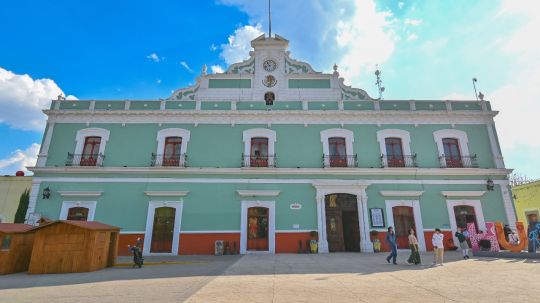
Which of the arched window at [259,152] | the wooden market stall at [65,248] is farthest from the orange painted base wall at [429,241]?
the wooden market stall at [65,248]

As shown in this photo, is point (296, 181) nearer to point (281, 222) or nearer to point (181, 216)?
point (281, 222)

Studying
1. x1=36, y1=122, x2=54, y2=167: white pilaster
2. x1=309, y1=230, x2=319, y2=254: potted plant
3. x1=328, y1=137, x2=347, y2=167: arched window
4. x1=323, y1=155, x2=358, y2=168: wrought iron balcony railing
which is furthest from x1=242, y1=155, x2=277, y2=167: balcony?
x1=36, y1=122, x2=54, y2=167: white pilaster

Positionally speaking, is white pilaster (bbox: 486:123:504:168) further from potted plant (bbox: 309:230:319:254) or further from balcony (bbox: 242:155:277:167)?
balcony (bbox: 242:155:277:167)

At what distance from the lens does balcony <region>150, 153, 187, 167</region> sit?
17078mm

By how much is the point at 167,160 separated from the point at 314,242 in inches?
389

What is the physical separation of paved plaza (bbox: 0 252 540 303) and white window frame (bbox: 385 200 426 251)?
618cm

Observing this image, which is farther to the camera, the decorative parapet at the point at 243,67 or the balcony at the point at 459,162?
the decorative parapet at the point at 243,67

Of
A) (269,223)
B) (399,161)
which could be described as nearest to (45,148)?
(269,223)

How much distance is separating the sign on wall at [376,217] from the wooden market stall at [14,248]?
1599cm

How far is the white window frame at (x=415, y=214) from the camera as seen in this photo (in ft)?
52.9

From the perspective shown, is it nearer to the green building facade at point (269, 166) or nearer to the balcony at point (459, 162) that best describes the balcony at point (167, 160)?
the green building facade at point (269, 166)

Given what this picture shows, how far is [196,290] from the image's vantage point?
665 centimetres

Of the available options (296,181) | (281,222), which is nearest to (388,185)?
(296,181)

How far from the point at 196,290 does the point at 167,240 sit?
34.1 feet
